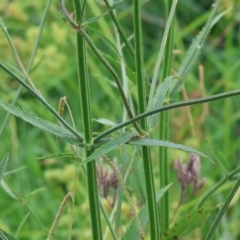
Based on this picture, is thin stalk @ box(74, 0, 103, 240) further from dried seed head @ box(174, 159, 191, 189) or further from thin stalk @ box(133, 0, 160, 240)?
dried seed head @ box(174, 159, 191, 189)

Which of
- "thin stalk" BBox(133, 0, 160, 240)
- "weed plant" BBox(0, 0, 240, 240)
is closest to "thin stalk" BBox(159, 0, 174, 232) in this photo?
"weed plant" BBox(0, 0, 240, 240)

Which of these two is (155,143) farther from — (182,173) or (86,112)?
(182,173)

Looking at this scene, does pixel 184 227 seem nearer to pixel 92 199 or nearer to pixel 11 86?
pixel 92 199

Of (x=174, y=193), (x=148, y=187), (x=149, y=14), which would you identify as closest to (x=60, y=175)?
(x=174, y=193)

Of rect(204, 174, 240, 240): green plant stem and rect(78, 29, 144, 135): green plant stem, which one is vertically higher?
rect(78, 29, 144, 135): green plant stem

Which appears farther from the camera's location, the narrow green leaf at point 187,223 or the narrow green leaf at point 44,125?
the narrow green leaf at point 187,223

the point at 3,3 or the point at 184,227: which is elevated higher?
the point at 3,3

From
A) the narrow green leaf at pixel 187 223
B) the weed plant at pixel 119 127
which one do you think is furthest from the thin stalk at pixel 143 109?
the narrow green leaf at pixel 187 223

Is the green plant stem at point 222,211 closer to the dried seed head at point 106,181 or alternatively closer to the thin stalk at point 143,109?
the thin stalk at point 143,109
